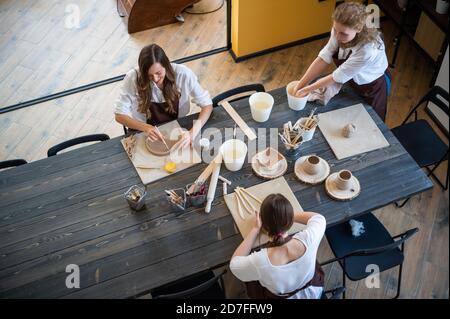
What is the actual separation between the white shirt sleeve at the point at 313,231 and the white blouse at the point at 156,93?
107 centimetres

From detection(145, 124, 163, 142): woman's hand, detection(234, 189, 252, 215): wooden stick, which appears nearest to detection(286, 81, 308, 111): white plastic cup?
detection(234, 189, 252, 215): wooden stick

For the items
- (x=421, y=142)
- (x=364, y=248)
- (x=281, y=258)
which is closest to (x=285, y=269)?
(x=281, y=258)

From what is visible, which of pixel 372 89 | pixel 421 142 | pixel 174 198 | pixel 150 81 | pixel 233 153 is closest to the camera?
pixel 174 198

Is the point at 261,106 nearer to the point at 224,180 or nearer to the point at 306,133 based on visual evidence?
the point at 306,133

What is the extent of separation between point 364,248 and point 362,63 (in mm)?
1105

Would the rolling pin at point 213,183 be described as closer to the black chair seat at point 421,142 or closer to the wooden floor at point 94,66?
the black chair seat at point 421,142

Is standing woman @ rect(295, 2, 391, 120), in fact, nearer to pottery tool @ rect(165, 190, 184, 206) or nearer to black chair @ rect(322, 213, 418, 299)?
black chair @ rect(322, 213, 418, 299)

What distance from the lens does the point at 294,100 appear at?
9.09 ft

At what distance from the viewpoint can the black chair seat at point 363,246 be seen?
2.55 meters

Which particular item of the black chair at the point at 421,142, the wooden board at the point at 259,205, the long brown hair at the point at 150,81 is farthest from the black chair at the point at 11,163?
the black chair at the point at 421,142

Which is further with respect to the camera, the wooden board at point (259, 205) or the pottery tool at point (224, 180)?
the pottery tool at point (224, 180)

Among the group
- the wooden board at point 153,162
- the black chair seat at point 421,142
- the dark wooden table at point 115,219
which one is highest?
the wooden board at point 153,162

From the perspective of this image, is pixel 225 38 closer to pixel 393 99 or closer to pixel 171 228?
pixel 393 99
